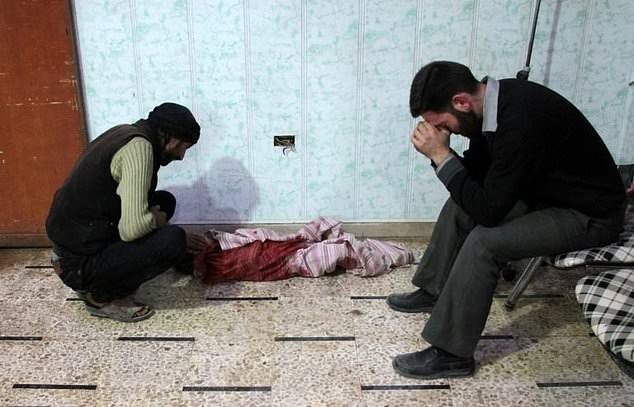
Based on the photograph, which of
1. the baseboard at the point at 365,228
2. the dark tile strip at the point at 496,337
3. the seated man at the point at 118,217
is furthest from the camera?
the baseboard at the point at 365,228

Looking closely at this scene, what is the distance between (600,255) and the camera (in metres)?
1.61

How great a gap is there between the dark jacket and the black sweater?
3.43 ft

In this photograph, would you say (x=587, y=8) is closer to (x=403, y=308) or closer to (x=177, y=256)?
(x=403, y=308)

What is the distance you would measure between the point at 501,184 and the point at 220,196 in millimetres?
1393

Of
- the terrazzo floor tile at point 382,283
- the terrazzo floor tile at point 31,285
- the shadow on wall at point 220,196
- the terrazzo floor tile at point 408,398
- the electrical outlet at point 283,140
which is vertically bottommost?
the terrazzo floor tile at point 408,398

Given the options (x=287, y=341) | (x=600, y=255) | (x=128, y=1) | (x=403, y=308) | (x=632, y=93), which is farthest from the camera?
(x=632, y=93)

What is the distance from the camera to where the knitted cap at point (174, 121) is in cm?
181

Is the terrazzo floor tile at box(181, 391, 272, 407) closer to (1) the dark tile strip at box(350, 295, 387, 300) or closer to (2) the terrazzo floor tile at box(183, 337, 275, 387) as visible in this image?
(2) the terrazzo floor tile at box(183, 337, 275, 387)

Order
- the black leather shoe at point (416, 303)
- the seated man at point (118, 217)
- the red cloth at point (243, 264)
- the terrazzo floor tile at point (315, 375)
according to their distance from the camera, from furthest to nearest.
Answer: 1. the red cloth at point (243, 264)
2. the black leather shoe at point (416, 303)
3. the seated man at point (118, 217)
4. the terrazzo floor tile at point (315, 375)

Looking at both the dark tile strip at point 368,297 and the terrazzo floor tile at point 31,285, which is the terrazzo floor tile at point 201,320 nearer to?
the dark tile strip at point 368,297

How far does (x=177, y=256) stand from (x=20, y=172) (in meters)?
1.00

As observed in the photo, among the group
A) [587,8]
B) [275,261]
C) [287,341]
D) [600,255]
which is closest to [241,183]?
[275,261]

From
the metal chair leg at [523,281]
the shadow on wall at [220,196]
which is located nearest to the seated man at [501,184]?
the metal chair leg at [523,281]

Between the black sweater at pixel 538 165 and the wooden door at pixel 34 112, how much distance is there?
1.64 m
